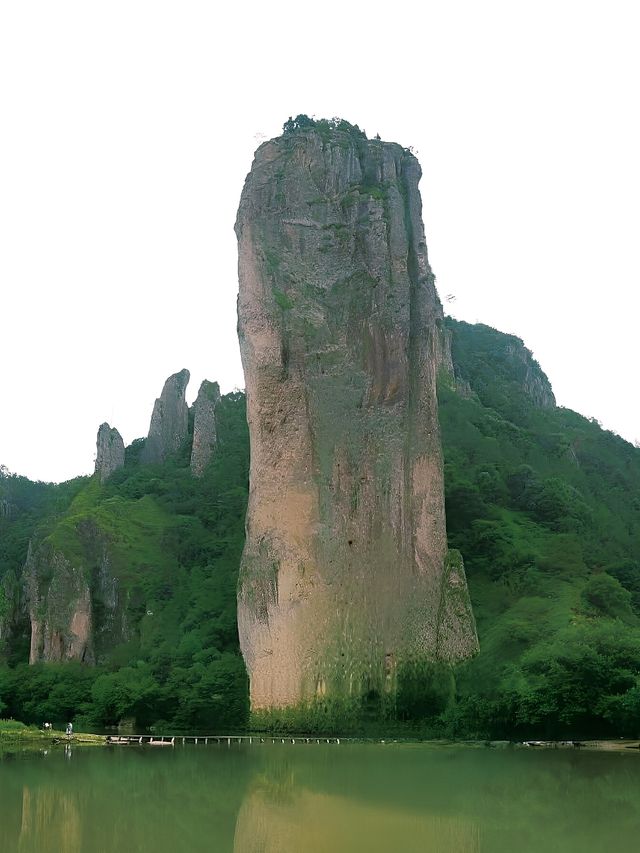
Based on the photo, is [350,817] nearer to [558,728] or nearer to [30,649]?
[558,728]

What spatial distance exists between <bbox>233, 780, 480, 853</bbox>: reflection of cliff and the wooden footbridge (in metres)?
14.3

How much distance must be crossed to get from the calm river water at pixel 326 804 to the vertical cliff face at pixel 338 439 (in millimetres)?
11268

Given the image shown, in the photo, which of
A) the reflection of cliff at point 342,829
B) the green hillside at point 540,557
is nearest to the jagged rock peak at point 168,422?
the green hillside at point 540,557

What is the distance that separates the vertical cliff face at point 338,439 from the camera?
31.8 meters

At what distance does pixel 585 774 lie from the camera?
52.4 ft

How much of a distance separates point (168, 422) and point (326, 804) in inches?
1684

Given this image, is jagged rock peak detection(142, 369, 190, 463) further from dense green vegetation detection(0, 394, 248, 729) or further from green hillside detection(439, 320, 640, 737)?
green hillside detection(439, 320, 640, 737)

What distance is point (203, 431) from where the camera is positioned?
170ft

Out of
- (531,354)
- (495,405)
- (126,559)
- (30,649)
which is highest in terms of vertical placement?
(531,354)

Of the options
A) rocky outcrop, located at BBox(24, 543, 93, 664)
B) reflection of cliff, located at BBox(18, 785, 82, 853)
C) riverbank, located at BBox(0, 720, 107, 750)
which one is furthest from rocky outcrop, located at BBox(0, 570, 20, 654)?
reflection of cliff, located at BBox(18, 785, 82, 853)

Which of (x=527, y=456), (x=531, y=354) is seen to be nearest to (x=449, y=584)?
(x=527, y=456)

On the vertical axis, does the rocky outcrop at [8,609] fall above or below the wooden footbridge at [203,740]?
above

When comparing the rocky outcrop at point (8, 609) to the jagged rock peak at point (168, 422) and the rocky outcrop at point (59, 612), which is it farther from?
the jagged rock peak at point (168, 422)

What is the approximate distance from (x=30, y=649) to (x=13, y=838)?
108 ft
